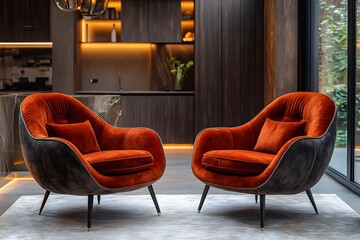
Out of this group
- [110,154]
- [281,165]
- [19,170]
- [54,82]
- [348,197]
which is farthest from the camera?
[54,82]

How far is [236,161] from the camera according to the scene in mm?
4844

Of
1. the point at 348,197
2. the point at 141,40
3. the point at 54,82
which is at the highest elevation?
the point at 141,40

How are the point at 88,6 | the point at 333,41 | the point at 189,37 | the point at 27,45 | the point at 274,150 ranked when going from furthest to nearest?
the point at 27,45 < the point at 189,37 < the point at 333,41 < the point at 88,6 < the point at 274,150

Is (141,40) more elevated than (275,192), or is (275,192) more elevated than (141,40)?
(141,40)

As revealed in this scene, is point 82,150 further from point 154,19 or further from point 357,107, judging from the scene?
point 154,19

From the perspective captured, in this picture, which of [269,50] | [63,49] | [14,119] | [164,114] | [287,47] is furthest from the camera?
[164,114]

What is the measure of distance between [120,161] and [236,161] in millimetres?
835

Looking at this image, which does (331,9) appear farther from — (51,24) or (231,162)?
(51,24)

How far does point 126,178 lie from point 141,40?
5.93m

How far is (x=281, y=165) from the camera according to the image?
15.2 feet

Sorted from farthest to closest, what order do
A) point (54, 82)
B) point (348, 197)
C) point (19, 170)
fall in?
1. point (54, 82)
2. point (19, 170)
3. point (348, 197)

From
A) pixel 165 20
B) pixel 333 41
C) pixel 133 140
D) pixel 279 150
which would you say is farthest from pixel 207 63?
pixel 279 150

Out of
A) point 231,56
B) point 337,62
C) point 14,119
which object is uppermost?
point 231,56

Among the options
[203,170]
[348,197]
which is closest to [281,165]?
[203,170]
